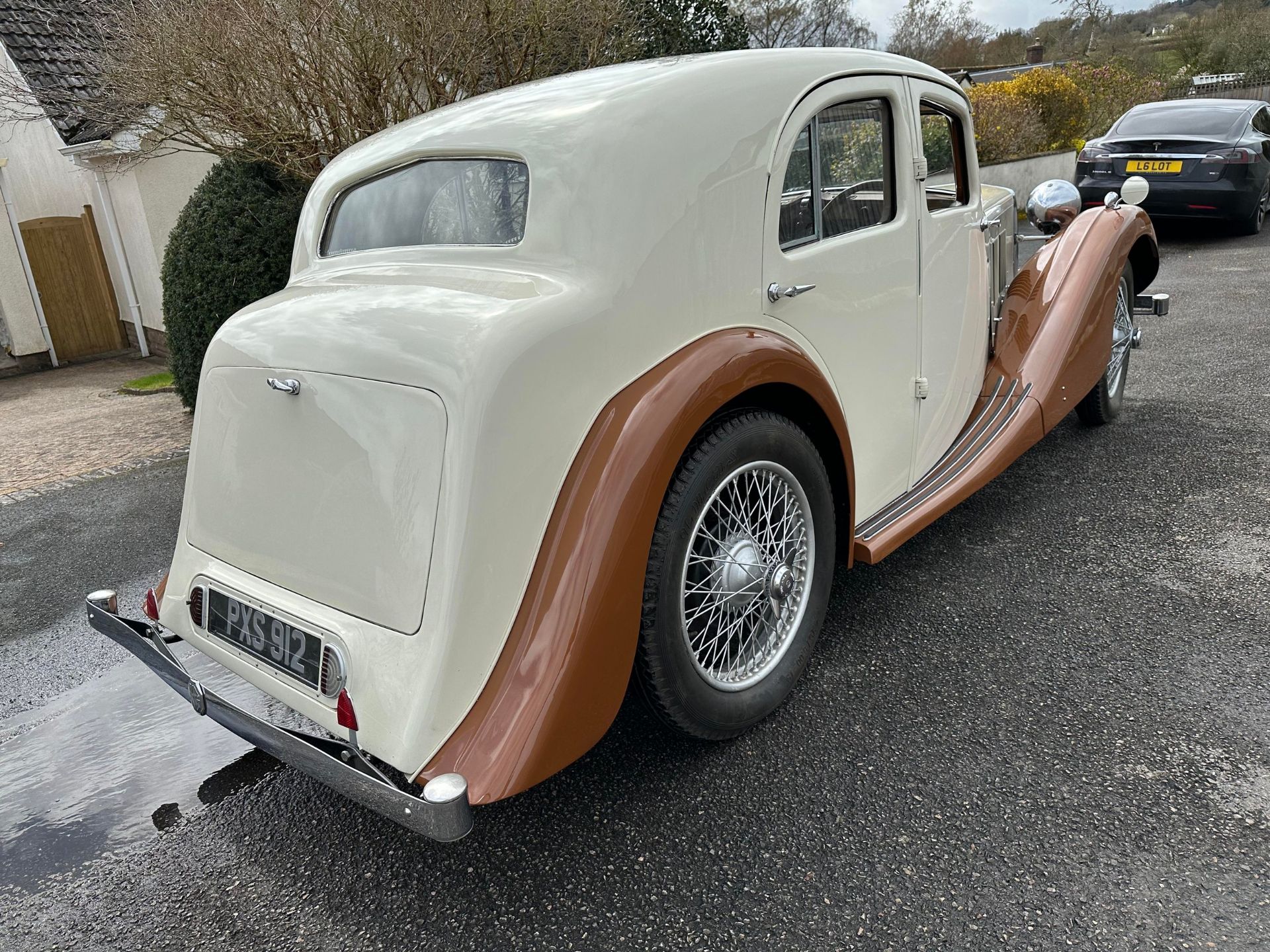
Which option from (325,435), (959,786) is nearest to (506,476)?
(325,435)

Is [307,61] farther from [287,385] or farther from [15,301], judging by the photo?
[15,301]

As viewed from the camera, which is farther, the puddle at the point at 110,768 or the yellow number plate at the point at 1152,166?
the yellow number plate at the point at 1152,166

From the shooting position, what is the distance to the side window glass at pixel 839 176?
271 centimetres

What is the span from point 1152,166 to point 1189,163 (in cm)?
37

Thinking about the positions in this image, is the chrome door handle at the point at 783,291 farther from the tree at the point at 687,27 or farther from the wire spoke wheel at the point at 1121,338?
the tree at the point at 687,27

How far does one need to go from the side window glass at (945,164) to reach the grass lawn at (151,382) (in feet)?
26.1

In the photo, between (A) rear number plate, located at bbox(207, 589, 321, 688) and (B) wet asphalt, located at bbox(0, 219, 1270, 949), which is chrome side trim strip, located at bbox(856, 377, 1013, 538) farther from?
(A) rear number plate, located at bbox(207, 589, 321, 688)

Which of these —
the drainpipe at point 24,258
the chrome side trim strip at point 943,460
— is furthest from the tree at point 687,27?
the drainpipe at point 24,258

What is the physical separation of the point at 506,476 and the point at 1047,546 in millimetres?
2559

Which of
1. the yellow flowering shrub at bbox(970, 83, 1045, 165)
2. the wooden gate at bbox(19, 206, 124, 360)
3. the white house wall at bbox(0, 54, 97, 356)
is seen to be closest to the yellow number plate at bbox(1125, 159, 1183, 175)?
the yellow flowering shrub at bbox(970, 83, 1045, 165)

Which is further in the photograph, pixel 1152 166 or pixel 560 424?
pixel 1152 166

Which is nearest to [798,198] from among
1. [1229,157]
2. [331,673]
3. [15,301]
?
[331,673]

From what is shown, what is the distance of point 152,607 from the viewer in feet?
9.11

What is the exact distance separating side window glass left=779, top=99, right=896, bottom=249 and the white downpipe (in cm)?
1011
